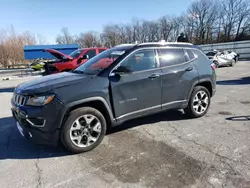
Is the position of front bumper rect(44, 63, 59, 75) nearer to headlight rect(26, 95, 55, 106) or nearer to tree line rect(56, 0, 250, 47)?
headlight rect(26, 95, 55, 106)

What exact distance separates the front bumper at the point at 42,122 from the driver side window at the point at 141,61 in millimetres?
1509

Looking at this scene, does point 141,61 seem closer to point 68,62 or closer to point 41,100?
point 41,100

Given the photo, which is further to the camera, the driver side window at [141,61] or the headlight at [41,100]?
the driver side window at [141,61]

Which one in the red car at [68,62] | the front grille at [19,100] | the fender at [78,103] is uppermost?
the red car at [68,62]

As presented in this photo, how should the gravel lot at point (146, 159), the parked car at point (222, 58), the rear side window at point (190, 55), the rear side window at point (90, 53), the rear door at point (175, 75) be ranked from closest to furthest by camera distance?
1. the gravel lot at point (146, 159)
2. the rear door at point (175, 75)
3. the rear side window at point (190, 55)
4. the rear side window at point (90, 53)
5. the parked car at point (222, 58)

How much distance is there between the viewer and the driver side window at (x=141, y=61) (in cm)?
390

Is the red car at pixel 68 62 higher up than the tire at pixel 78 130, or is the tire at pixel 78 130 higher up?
the red car at pixel 68 62

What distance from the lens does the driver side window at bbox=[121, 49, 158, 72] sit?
12.8ft

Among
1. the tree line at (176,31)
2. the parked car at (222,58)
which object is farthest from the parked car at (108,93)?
the tree line at (176,31)

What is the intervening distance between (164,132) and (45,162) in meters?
2.29

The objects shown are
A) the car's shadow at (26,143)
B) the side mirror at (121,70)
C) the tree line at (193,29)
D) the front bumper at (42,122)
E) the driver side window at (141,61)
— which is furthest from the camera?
the tree line at (193,29)

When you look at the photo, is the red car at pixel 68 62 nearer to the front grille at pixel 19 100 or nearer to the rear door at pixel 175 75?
the rear door at pixel 175 75

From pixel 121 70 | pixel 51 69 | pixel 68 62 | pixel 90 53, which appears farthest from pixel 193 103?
pixel 51 69

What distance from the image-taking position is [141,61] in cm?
402
